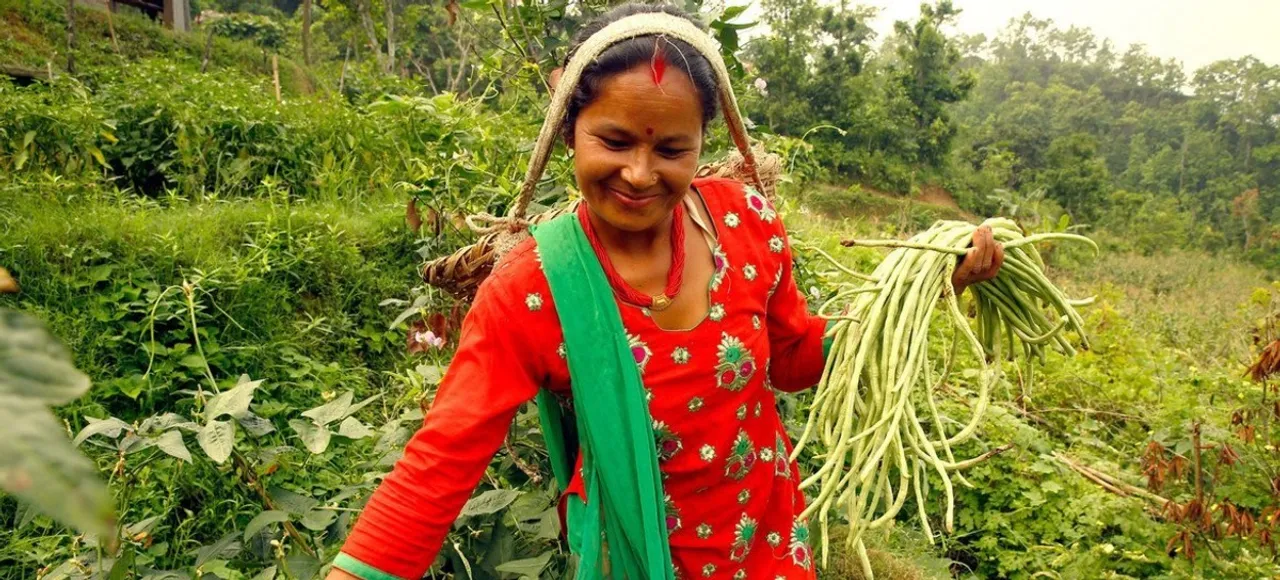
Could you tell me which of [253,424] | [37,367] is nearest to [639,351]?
[253,424]

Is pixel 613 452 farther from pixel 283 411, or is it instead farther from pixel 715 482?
pixel 283 411

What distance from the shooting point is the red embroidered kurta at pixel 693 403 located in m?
1.27

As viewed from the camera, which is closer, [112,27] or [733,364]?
[733,364]

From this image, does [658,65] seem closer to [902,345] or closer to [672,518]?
[902,345]

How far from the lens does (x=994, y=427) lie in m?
3.48

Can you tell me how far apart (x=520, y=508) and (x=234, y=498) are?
4.01 ft

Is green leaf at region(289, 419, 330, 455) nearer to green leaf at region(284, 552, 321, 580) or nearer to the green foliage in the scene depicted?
green leaf at region(284, 552, 321, 580)

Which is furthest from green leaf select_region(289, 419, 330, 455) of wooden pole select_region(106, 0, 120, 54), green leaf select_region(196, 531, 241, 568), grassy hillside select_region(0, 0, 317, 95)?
wooden pole select_region(106, 0, 120, 54)

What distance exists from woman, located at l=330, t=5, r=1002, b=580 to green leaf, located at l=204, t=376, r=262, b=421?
35cm

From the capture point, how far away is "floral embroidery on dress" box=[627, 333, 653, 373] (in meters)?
1.42

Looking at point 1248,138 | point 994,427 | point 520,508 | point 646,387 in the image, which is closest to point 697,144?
point 646,387

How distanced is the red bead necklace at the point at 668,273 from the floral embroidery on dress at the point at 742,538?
0.44m

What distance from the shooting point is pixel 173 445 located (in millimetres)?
1372

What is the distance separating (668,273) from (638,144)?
Result: 27 cm
